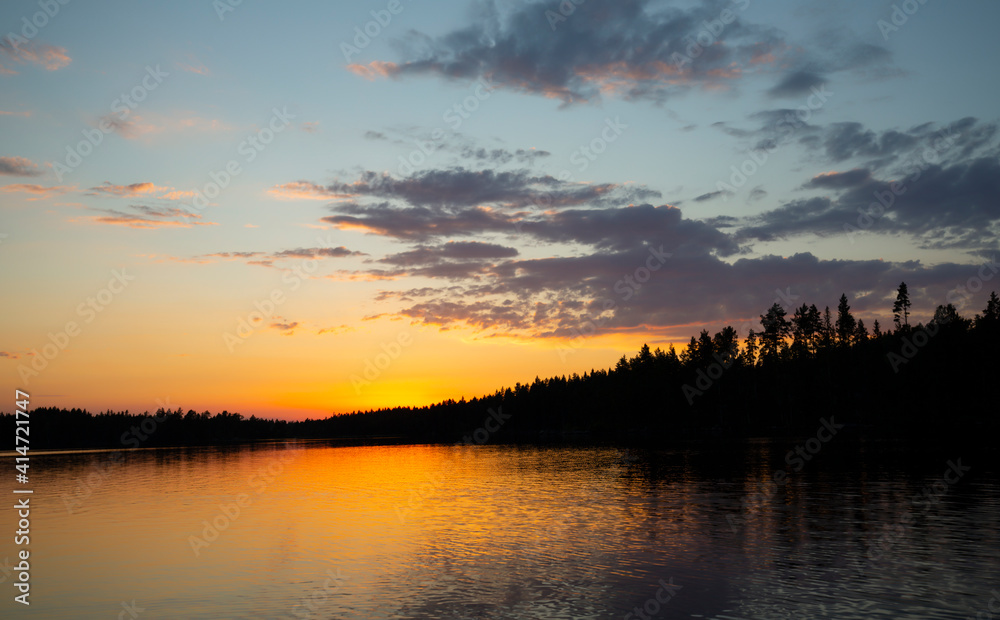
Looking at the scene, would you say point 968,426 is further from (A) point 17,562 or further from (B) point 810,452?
(A) point 17,562

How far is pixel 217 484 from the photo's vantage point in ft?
274

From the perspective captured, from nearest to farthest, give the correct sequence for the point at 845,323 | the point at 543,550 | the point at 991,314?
the point at 543,550 < the point at 991,314 < the point at 845,323

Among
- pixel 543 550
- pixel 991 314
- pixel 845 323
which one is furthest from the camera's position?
pixel 845 323

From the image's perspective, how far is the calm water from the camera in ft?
83.8

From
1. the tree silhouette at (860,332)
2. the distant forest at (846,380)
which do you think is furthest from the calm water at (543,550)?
the tree silhouette at (860,332)

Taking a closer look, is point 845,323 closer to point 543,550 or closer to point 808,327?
point 808,327

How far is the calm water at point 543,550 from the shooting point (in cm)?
2555

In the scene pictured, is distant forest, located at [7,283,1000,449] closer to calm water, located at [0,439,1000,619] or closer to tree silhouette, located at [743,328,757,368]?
tree silhouette, located at [743,328,757,368]

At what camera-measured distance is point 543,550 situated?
3525cm

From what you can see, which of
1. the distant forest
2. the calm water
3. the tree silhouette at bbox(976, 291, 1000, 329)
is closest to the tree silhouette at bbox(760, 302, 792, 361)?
the distant forest

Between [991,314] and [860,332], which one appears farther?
[860,332]

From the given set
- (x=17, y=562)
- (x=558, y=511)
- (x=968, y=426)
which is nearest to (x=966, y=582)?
(x=558, y=511)

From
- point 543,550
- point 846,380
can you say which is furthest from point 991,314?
point 543,550

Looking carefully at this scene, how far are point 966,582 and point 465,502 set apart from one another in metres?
39.5
